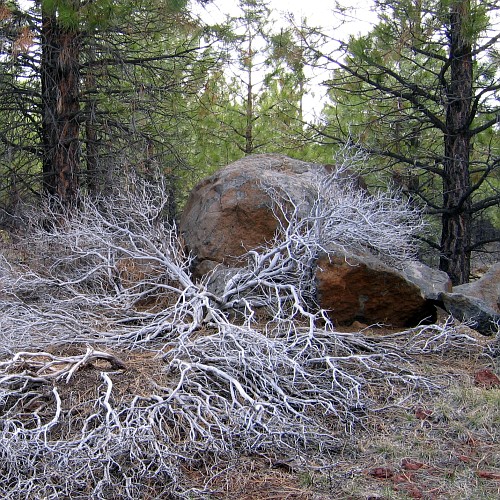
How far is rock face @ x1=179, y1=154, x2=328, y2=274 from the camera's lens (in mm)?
7543

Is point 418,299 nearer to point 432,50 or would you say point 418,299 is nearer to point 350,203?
point 350,203

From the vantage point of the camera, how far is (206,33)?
8.98 meters

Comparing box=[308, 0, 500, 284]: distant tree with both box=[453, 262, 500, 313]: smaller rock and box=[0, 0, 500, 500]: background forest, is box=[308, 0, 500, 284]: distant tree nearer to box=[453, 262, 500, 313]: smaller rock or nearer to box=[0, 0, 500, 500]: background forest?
box=[0, 0, 500, 500]: background forest

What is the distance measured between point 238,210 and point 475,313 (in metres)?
2.79

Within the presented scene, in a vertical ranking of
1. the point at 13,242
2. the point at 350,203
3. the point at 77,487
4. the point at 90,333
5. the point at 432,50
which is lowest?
the point at 77,487

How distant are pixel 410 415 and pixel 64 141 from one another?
19.9 feet

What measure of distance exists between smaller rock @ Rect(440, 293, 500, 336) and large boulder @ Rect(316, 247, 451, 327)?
34 centimetres

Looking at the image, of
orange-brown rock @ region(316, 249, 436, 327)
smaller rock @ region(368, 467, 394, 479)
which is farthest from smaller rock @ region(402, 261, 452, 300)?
smaller rock @ region(368, 467, 394, 479)

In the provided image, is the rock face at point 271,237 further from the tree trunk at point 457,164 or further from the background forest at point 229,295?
the tree trunk at point 457,164

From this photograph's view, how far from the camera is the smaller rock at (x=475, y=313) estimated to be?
6535 mm

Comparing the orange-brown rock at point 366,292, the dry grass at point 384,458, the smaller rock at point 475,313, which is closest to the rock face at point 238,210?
the orange-brown rock at point 366,292

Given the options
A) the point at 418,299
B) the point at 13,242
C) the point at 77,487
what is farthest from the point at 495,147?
the point at 77,487

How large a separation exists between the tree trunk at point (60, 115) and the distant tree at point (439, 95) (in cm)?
332

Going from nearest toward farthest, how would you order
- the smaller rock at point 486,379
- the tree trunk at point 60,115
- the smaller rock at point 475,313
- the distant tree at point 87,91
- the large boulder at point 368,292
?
the smaller rock at point 486,379 → the smaller rock at point 475,313 → the large boulder at point 368,292 → the distant tree at point 87,91 → the tree trunk at point 60,115
